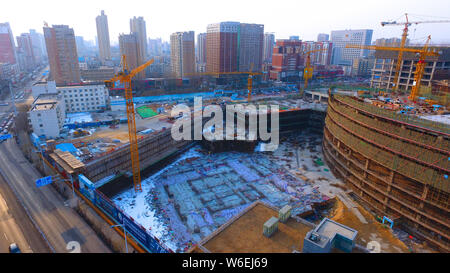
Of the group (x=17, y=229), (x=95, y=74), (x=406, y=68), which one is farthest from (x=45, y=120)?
(x=406, y=68)

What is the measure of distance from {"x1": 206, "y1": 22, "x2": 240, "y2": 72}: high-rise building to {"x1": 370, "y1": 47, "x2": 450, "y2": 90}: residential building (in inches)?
2404

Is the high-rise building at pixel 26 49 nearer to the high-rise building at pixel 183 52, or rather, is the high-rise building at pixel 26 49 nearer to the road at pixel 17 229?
the high-rise building at pixel 183 52

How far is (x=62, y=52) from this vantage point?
101 metres

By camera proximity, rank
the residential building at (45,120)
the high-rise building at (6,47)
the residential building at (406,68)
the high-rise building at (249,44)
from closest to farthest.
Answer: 1. the residential building at (45,120)
2. the residential building at (406,68)
3. the high-rise building at (249,44)
4. the high-rise building at (6,47)

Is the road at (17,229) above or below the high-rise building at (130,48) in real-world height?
below

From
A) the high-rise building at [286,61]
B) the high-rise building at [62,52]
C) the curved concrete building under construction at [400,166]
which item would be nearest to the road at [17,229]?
the curved concrete building under construction at [400,166]

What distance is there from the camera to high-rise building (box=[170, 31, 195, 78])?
124938mm

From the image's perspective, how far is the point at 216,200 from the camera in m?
39.2

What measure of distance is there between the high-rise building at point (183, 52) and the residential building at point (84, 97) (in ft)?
197

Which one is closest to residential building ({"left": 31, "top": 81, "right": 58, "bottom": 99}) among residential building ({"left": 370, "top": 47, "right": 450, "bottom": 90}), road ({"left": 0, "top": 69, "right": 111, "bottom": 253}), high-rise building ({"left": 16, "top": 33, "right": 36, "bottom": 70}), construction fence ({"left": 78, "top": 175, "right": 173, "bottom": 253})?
road ({"left": 0, "top": 69, "right": 111, "bottom": 253})

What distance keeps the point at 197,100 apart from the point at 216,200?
48939 millimetres

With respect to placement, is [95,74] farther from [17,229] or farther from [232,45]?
[17,229]

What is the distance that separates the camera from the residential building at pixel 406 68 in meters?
74.1
